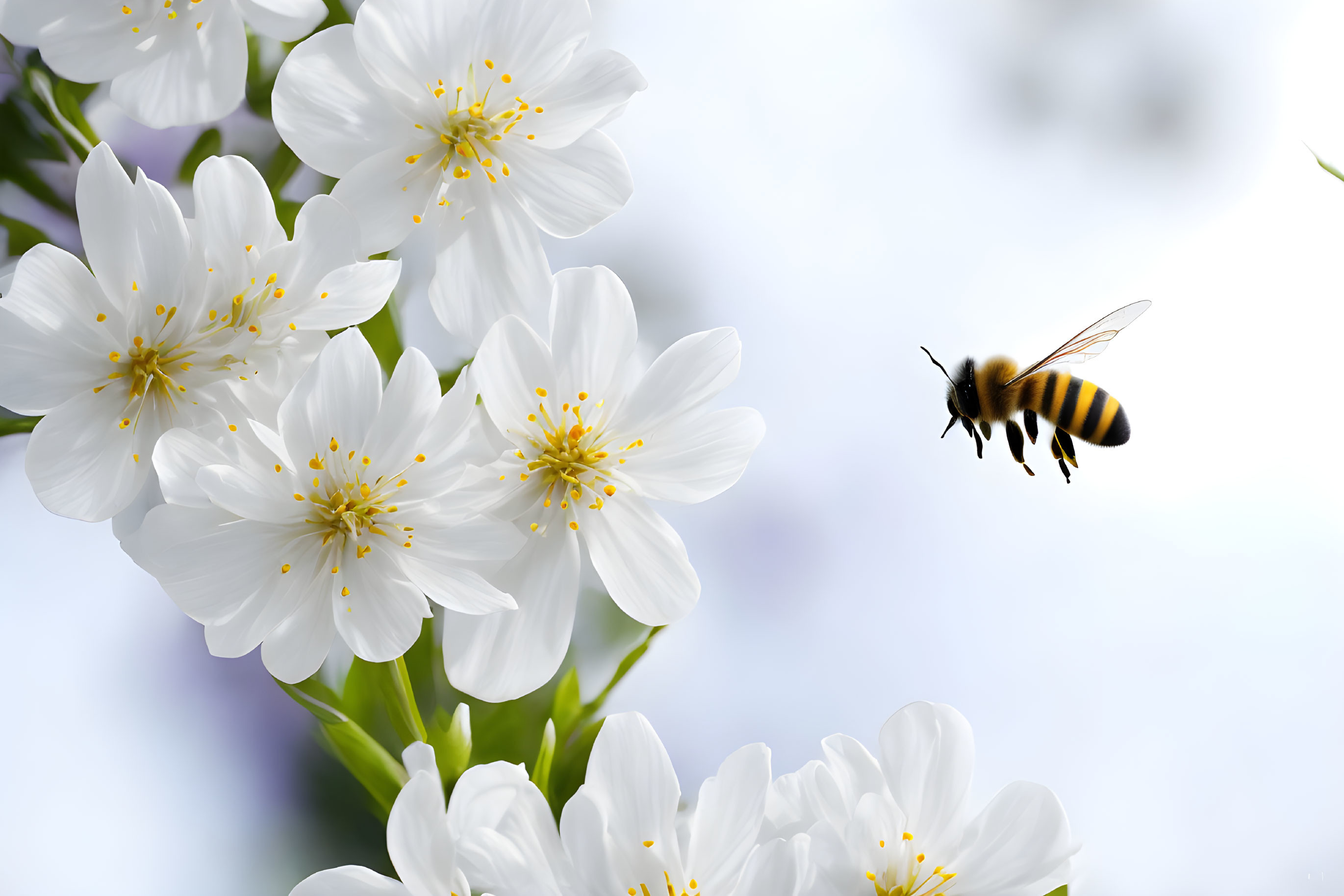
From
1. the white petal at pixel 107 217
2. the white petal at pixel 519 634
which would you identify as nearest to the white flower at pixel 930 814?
the white petal at pixel 519 634

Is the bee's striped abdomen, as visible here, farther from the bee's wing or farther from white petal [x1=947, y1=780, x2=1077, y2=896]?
white petal [x1=947, y1=780, x2=1077, y2=896]

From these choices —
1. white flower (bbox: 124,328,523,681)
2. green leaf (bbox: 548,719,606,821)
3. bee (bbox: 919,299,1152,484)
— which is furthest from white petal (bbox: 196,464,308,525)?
bee (bbox: 919,299,1152,484)

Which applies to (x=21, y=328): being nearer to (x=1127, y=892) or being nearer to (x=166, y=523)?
(x=166, y=523)

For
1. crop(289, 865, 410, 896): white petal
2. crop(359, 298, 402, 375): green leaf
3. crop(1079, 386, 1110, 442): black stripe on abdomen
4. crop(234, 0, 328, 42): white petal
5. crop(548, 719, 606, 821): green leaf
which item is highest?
crop(234, 0, 328, 42): white petal

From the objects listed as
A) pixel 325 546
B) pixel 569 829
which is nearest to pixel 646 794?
pixel 569 829

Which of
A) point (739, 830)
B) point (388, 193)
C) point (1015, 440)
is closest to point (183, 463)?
point (388, 193)
